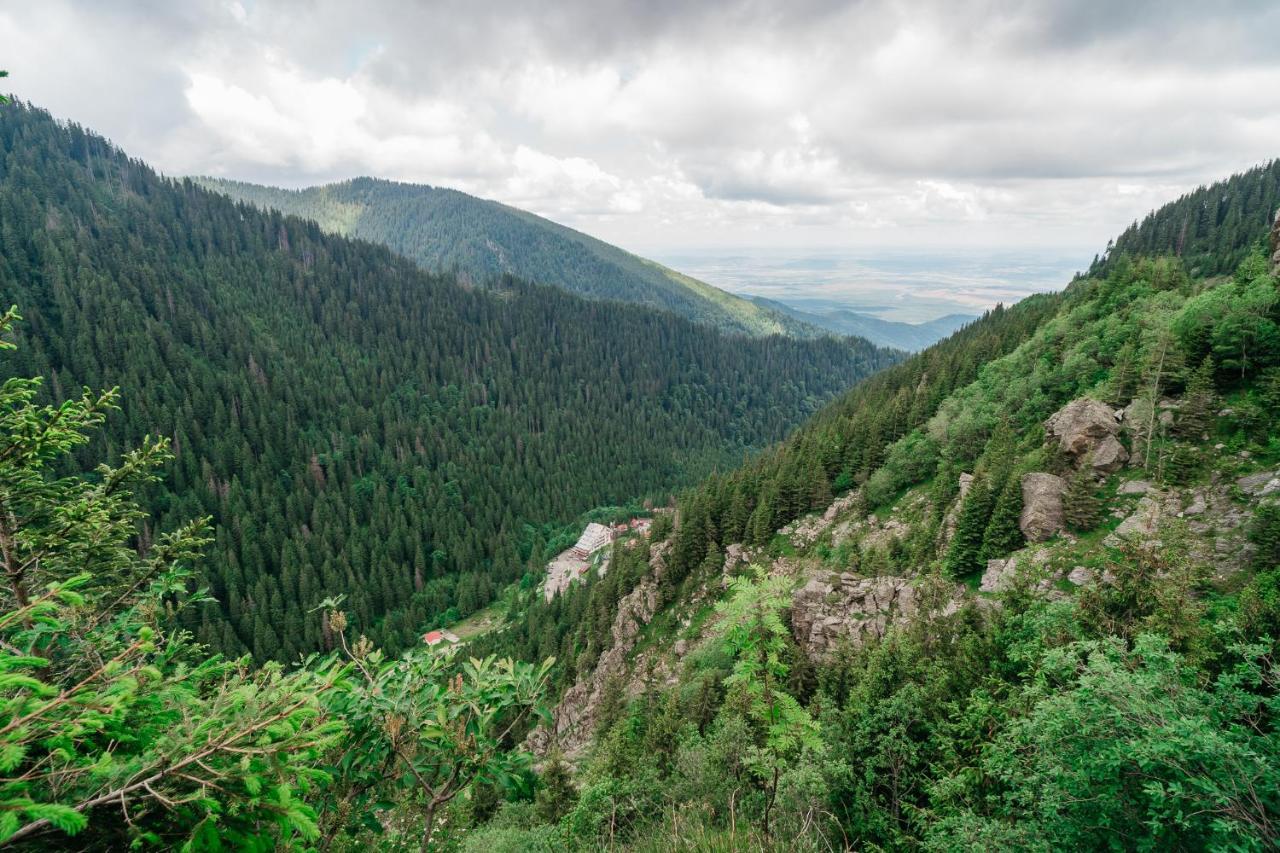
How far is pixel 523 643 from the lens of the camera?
282 ft

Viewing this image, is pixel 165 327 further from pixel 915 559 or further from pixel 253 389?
pixel 915 559

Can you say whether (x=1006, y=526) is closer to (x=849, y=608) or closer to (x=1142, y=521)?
(x=1142, y=521)

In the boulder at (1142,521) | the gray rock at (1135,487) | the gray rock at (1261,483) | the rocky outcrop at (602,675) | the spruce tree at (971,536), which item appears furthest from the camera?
the rocky outcrop at (602,675)

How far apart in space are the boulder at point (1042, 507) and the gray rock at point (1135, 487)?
9.52 ft

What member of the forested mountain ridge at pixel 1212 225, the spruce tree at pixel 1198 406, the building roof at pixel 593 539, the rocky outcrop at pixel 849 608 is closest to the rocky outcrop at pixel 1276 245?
the spruce tree at pixel 1198 406

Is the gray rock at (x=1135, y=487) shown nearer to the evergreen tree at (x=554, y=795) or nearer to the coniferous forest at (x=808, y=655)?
the coniferous forest at (x=808, y=655)

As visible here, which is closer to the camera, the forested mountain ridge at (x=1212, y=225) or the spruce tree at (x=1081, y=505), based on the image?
the spruce tree at (x=1081, y=505)

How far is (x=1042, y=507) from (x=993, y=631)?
49.9 feet

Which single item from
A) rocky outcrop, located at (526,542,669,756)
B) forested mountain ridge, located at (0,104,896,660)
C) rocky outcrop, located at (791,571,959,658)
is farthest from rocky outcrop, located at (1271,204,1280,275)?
forested mountain ridge, located at (0,104,896,660)

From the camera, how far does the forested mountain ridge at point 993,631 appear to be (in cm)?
1273

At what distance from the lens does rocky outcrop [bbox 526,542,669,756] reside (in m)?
53.8

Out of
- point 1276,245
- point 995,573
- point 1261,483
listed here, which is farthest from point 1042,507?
point 1276,245

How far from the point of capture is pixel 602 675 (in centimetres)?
6103

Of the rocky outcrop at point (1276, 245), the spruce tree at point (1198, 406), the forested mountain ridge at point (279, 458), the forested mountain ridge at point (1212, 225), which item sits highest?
the forested mountain ridge at point (1212, 225)
